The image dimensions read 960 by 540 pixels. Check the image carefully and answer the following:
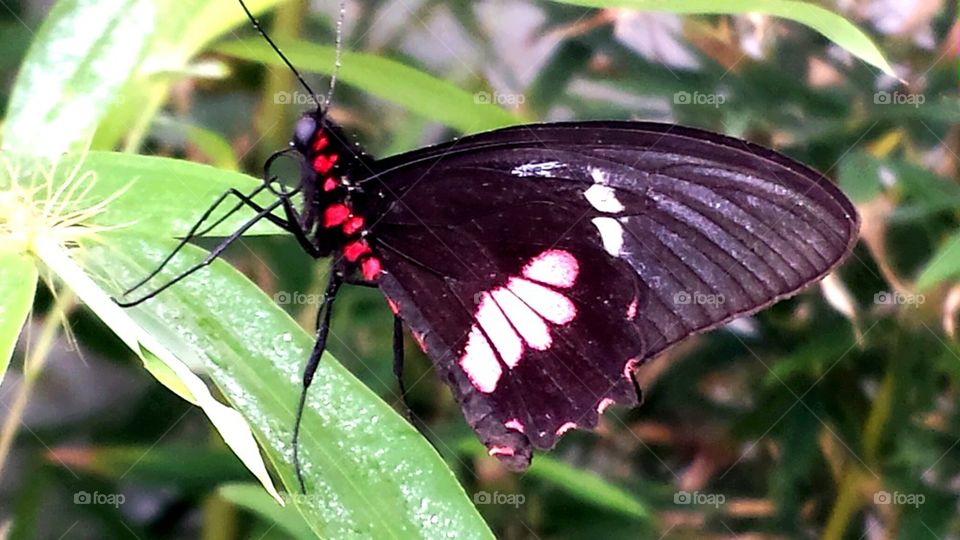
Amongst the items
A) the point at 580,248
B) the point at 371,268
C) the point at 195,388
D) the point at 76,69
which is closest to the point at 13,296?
the point at 195,388

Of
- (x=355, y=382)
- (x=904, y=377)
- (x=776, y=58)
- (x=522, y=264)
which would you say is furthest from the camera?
(x=776, y=58)

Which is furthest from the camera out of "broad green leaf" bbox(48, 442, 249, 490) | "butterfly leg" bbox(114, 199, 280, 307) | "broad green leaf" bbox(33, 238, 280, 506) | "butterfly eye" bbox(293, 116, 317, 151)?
"broad green leaf" bbox(48, 442, 249, 490)

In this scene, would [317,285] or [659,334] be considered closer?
[659,334]

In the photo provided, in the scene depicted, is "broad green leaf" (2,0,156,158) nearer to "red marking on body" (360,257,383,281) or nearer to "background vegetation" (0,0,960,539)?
"background vegetation" (0,0,960,539)

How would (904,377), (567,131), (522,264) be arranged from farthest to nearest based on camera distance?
(904,377), (522,264), (567,131)

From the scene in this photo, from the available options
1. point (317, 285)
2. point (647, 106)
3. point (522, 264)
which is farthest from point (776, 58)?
point (317, 285)

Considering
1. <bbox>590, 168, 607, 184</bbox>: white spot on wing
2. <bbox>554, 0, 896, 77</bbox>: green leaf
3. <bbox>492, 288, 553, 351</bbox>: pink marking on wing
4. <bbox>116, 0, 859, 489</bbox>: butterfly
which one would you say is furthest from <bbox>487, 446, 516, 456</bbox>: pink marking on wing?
<bbox>554, 0, 896, 77</bbox>: green leaf

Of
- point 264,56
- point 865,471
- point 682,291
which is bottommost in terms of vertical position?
point 865,471

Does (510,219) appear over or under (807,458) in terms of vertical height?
over

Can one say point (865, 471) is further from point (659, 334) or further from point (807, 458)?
point (659, 334)
